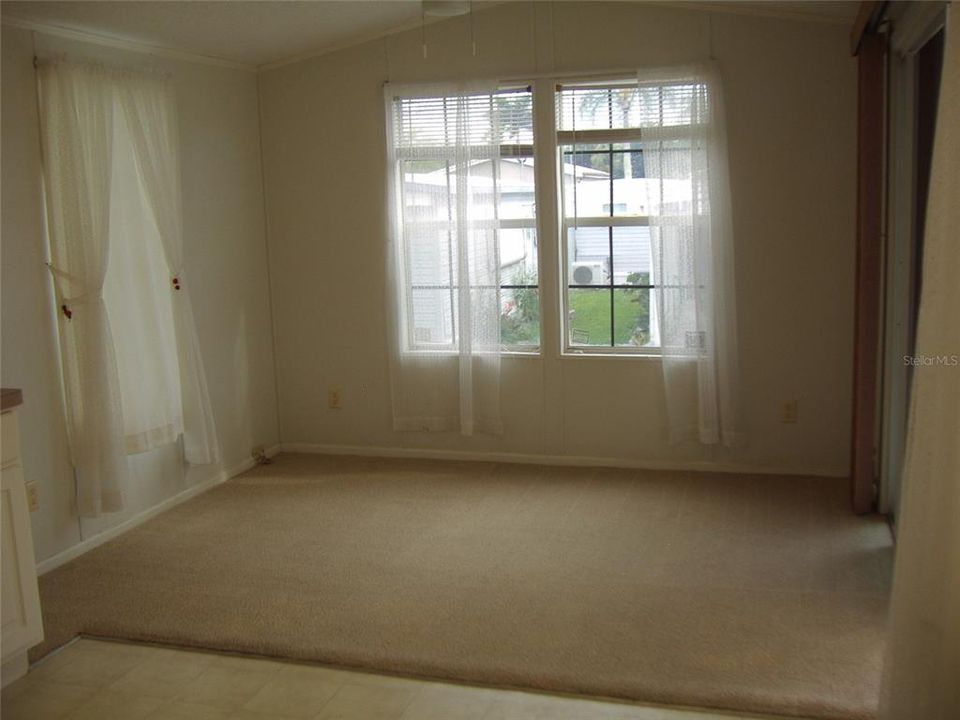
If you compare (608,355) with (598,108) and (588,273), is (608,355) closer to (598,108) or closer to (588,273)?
(588,273)

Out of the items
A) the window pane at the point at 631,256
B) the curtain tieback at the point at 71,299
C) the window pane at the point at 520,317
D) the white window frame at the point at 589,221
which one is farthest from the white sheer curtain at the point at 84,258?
the window pane at the point at 631,256

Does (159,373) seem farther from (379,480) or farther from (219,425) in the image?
(379,480)

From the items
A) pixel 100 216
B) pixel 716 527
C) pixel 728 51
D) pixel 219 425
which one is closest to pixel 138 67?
pixel 100 216

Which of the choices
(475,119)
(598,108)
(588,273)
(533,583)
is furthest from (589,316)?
(533,583)

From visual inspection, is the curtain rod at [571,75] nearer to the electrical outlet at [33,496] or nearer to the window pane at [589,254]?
the window pane at [589,254]

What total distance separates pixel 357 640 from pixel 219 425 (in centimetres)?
226

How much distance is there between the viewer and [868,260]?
4156 mm

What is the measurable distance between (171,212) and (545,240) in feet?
6.09

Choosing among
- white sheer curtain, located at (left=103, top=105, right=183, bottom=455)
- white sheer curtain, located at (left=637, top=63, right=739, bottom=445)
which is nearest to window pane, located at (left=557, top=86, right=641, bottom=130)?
white sheer curtain, located at (left=637, top=63, right=739, bottom=445)

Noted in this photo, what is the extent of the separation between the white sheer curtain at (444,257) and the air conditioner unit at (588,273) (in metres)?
0.40

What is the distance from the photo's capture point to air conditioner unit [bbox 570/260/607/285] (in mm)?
5215

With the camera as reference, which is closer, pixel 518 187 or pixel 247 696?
pixel 247 696

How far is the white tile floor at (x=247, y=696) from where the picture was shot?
284 centimetres

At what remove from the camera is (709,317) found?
4926 mm
